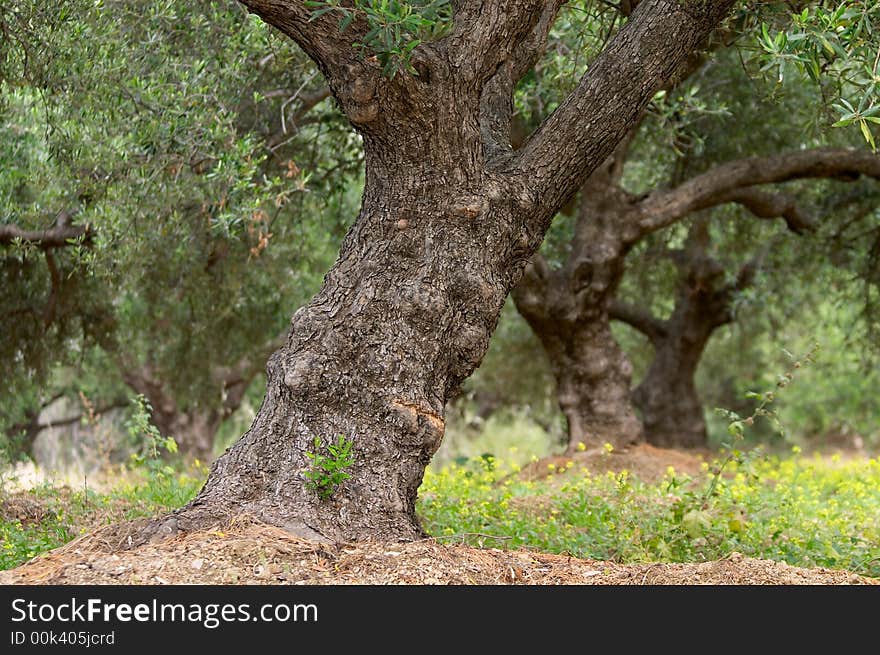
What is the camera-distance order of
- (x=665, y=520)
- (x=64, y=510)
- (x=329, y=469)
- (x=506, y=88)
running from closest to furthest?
1. (x=329, y=469)
2. (x=506, y=88)
3. (x=665, y=520)
4. (x=64, y=510)

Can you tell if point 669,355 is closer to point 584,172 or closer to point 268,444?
point 584,172

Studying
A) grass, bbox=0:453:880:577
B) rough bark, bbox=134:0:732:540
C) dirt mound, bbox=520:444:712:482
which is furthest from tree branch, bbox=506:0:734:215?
dirt mound, bbox=520:444:712:482

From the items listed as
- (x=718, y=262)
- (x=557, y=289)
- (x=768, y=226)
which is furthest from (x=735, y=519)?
(x=768, y=226)

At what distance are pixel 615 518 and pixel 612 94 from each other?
294cm

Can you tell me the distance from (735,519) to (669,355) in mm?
8428

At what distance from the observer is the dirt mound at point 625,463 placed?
33.0ft

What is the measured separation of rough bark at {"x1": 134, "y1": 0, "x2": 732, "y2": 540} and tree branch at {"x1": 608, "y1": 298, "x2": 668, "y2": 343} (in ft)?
29.5

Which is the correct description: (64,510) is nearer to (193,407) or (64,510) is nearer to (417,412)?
(417,412)

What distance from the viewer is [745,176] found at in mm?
9875

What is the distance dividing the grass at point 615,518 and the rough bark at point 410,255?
2.55ft

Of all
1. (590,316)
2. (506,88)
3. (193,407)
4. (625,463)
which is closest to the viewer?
(506,88)

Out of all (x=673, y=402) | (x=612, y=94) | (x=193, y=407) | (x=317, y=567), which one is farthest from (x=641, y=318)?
(x=317, y=567)

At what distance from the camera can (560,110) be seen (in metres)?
5.71

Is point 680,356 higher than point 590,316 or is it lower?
higher
